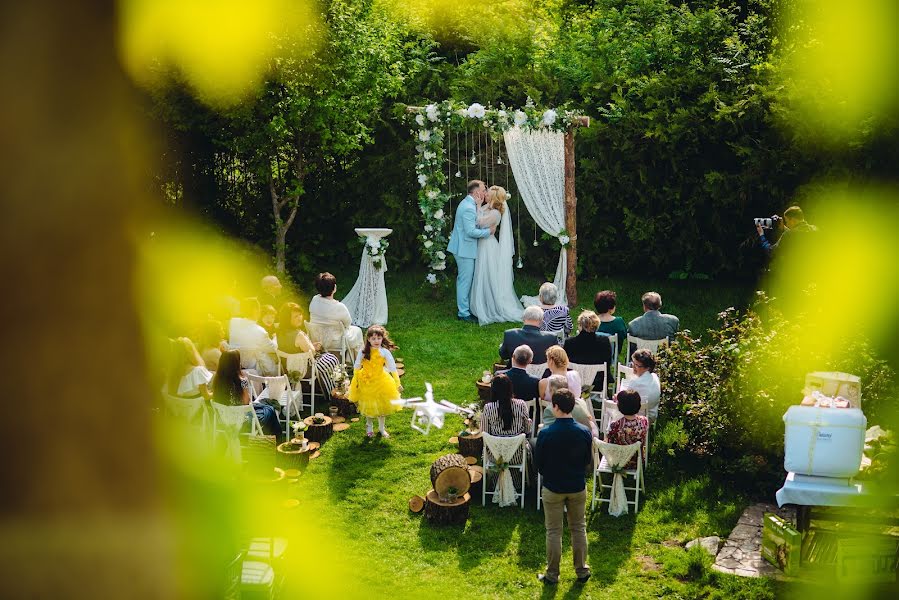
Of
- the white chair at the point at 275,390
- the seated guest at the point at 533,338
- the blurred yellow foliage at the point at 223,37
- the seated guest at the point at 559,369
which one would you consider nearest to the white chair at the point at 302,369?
the white chair at the point at 275,390

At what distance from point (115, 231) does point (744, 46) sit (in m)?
15.5

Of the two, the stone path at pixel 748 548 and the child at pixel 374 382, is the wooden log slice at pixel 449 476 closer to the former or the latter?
the child at pixel 374 382

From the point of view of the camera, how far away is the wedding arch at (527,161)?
542 inches

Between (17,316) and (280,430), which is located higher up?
(17,316)

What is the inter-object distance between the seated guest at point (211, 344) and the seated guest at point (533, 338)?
10.0 feet

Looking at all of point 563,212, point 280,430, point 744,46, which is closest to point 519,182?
point 563,212

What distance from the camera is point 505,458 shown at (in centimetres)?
783

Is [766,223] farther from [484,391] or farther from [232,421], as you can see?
[232,421]

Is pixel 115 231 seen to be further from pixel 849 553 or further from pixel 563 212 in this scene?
pixel 563 212

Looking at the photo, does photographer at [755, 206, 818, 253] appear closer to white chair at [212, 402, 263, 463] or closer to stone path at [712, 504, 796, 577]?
stone path at [712, 504, 796, 577]

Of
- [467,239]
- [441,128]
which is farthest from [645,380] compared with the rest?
[441,128]

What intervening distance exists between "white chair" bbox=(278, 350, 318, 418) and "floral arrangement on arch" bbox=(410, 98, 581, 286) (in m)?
4.84

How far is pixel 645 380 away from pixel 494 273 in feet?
17.9

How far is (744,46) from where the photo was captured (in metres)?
15.0
